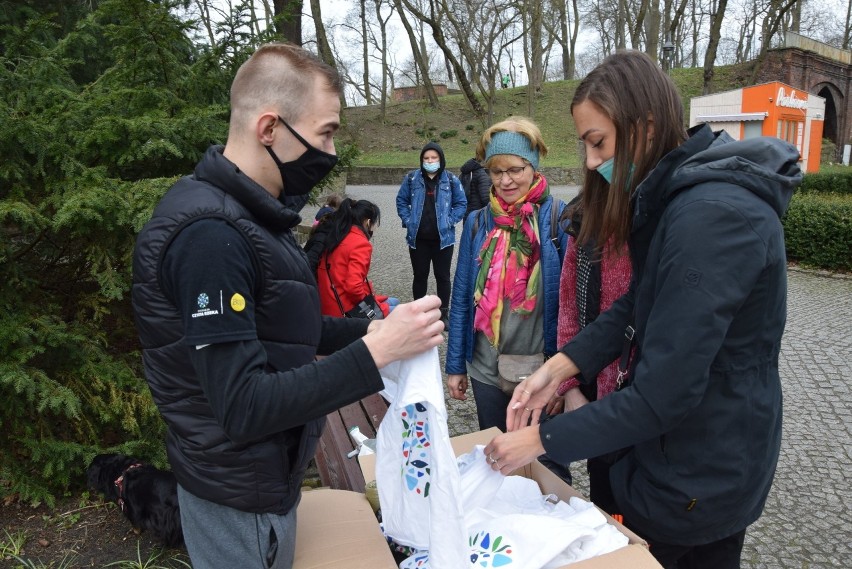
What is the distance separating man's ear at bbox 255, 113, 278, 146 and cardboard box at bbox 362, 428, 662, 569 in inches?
45.5

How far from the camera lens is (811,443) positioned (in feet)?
13.9

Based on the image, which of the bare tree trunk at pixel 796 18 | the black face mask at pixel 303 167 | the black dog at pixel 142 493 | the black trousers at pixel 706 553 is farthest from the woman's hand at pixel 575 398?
the bare tree trunk at pixel 796 18

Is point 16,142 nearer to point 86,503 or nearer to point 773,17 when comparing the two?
point 86,503

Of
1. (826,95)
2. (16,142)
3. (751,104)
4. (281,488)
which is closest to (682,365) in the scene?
(281,488)

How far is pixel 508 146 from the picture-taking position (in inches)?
113

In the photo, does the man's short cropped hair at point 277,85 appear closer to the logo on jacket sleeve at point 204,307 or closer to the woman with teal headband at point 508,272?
the logo on jacket sleeve at point 204,307

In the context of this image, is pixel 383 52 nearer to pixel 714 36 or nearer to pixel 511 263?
pixel 714 36

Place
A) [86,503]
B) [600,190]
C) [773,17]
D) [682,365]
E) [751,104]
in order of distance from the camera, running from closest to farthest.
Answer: [682,365] < [600,190] < [86,503] < [751,104] < [773,17]

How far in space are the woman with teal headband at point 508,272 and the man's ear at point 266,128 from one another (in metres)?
1.63

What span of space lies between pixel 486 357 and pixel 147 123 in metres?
2.26

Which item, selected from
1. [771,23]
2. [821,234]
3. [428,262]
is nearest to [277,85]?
[428,262]

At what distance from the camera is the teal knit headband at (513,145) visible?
2.86 metres

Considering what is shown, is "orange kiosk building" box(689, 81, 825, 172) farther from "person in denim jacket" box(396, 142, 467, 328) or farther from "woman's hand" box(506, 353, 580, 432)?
"woman's hand" box(506, 353, 580, 432)

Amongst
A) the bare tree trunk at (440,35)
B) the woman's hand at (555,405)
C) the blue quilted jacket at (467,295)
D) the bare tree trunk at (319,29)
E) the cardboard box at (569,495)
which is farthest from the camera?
the bare tree trunk at (440,35)
